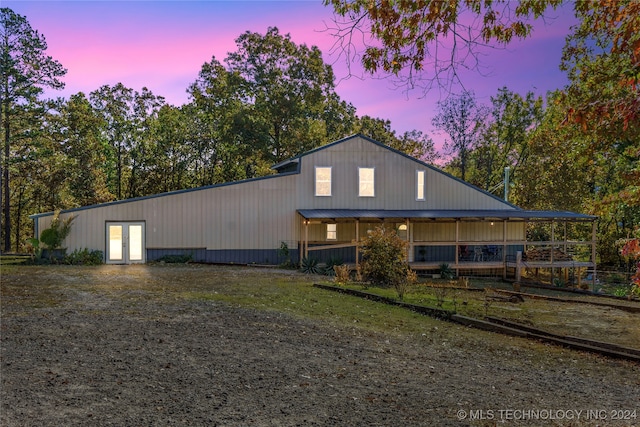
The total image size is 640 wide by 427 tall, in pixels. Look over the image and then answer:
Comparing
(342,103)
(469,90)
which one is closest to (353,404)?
(469,90)

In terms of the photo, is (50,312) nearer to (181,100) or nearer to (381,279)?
(381,279)

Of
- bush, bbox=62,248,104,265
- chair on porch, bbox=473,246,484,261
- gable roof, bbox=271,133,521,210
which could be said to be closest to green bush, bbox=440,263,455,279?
chair on porch, bbox=473,246,484,261

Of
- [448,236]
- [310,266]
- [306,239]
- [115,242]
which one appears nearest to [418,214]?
[448,236]

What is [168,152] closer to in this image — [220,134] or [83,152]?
[220,134]

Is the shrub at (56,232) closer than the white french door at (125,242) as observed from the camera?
Yes

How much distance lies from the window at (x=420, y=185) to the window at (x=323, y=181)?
5091mm

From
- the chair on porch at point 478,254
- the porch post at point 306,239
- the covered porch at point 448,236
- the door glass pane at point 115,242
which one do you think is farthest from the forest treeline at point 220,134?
the porch post at point 306,239

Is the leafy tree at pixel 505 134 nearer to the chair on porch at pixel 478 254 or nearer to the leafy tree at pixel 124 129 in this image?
the chair on porch at pixel 478 254

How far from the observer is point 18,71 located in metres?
31.9

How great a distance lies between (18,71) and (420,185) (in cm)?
2799

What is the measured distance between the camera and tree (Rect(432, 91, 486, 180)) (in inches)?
1676

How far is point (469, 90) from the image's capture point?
609 centimetres

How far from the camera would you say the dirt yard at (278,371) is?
4680 millimetres

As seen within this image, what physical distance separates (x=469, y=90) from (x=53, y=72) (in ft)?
117
